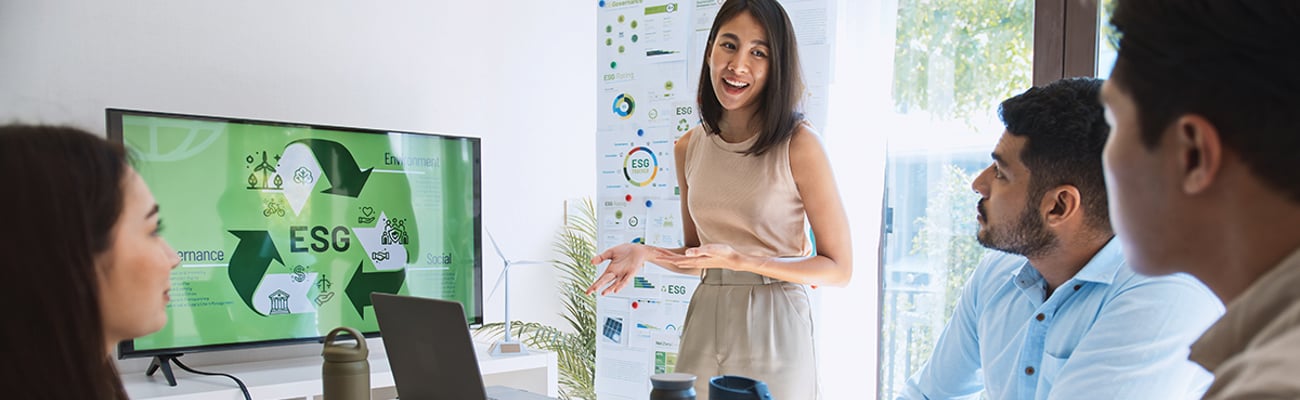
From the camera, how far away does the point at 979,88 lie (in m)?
3.30

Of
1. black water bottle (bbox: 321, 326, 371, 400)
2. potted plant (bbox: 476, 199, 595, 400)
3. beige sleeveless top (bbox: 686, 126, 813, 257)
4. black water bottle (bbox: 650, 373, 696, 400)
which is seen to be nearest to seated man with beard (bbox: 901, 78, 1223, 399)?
beige sleeveless top (bbox: 686, 126, 813, 257)

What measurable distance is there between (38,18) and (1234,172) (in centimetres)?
338

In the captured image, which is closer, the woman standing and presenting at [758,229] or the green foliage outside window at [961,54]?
the woman standing and presenting at [758,229]

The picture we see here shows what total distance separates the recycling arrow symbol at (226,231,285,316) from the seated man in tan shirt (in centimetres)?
298

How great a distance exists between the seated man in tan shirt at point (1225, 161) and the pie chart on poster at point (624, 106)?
10.2 ft

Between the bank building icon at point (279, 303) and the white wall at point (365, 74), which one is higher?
the white wall at point (365, 74)

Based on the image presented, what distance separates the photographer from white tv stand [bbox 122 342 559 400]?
2.85 m

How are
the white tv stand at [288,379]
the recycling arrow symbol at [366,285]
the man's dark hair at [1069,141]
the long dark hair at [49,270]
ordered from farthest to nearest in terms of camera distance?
the recycling arrow symbol at [366,285]
the white tv stand at [288,379]
the man's dark hair at [1069,141]
the long dark hair at [49,270]

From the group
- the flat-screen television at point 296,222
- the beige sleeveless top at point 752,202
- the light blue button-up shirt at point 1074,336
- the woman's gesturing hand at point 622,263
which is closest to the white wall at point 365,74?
the flat-screen television at point 296,222

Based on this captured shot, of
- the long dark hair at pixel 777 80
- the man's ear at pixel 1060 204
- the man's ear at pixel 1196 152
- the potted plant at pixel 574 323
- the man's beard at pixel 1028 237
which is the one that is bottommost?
the potted plant at pixel 574 323

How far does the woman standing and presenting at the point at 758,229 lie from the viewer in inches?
82.4

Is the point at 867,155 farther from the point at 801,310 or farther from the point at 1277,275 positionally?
the point at 1277,275

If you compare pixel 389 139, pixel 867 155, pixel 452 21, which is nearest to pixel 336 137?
pixel 389 139

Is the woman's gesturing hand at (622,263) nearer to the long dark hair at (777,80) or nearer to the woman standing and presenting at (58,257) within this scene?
the long dark hair at (777,80)
